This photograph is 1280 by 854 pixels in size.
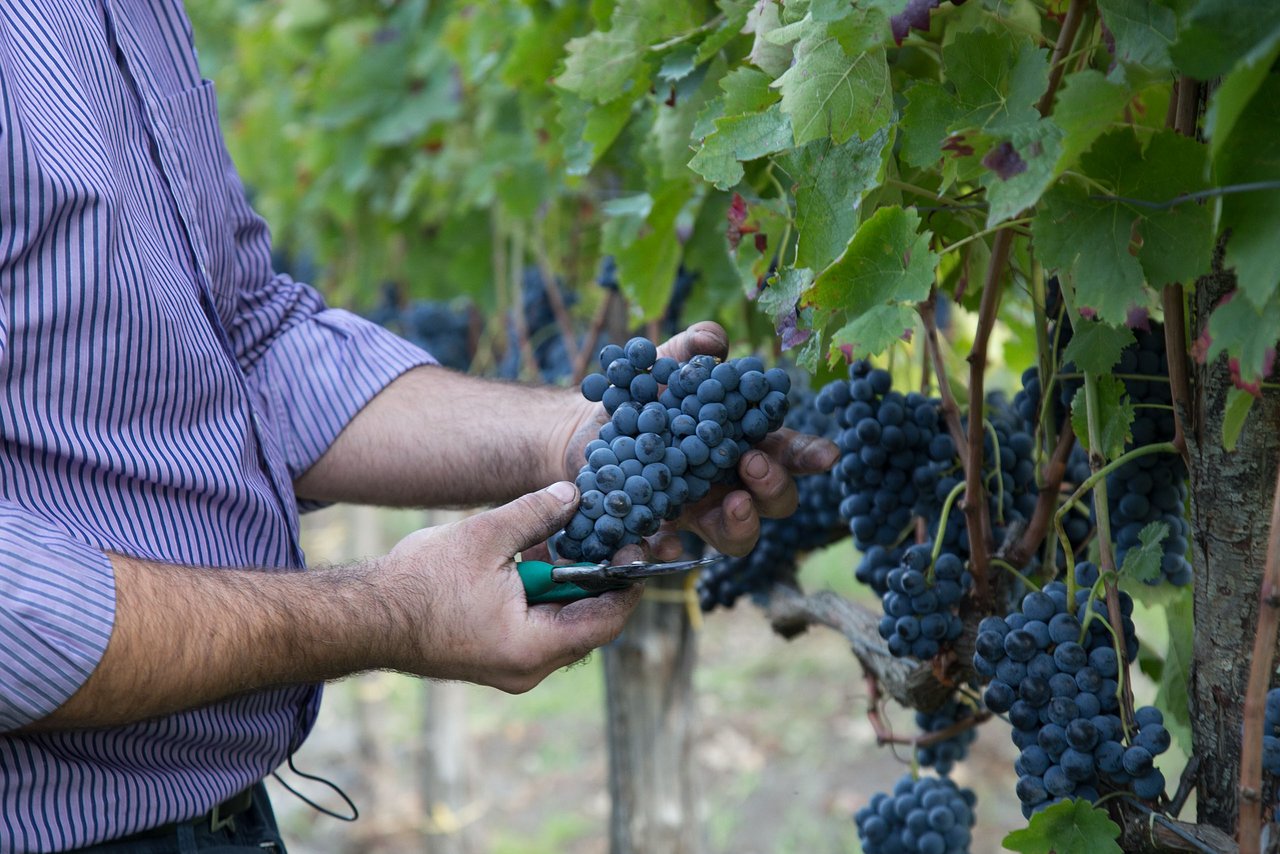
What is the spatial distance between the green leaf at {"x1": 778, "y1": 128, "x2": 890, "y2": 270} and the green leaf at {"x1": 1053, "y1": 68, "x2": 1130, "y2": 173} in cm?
26

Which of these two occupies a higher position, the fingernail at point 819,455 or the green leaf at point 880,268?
the green leaf at point 880,268

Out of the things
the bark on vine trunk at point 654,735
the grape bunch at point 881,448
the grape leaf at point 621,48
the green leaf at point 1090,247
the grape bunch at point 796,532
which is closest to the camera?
the green leaf at point 1090,247

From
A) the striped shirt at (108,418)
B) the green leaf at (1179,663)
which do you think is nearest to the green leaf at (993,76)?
the green leaf at (1179,663)

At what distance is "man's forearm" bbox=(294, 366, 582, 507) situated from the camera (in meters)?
1.58

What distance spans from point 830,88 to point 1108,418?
1.47 feet

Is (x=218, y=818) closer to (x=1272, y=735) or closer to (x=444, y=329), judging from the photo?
(x=1272, y=735)

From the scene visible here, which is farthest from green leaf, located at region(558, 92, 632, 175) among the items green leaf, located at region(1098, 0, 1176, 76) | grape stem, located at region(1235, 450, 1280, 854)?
grape stem, located at region(1235, 450, 1280, 854)

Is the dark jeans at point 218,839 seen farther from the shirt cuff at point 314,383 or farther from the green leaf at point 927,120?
the green leaf at point 927,120

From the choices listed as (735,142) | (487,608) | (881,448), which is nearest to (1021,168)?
(735,142)

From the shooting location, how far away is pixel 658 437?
117cm

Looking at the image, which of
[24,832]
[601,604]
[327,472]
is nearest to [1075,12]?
[601,604]

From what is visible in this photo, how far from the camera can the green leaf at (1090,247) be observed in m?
0.97

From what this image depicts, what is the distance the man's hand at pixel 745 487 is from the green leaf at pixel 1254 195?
20.5 inches

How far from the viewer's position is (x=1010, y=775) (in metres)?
4.94
